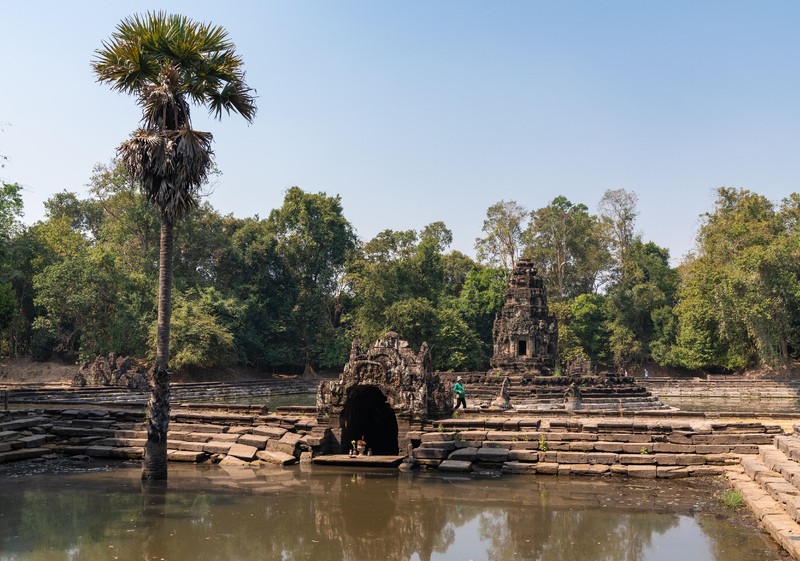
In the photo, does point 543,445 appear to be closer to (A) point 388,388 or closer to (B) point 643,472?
(B) point 643,472

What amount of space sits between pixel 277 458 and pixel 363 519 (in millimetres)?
5488

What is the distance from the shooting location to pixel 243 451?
17.2 m

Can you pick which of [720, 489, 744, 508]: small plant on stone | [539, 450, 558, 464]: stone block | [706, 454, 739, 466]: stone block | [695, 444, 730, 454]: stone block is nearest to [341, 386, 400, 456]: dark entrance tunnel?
[539, 450, 558, 464]: stone block

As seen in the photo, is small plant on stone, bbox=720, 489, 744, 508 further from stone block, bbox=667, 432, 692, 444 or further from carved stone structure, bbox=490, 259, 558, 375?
carved stone structure, bbox=490, 259, 558, 375

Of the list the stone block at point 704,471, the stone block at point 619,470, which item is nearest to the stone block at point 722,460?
the stone block at point 704,471

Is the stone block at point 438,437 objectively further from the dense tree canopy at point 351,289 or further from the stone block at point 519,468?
the dense tree canopy at point 351,289

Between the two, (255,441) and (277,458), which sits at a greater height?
(255,441)

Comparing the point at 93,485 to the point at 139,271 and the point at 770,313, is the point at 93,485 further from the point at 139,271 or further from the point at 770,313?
the point at 770,313

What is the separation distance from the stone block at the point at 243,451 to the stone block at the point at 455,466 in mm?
4605

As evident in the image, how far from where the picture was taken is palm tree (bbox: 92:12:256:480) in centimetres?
1440

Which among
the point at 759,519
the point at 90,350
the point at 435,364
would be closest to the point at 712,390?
the point at 435,364

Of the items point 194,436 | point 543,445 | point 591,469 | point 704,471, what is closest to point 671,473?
point 704,471

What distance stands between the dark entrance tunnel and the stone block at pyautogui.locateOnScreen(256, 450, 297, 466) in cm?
185

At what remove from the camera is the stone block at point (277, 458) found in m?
16.7
